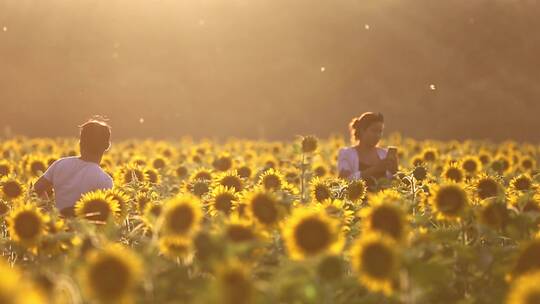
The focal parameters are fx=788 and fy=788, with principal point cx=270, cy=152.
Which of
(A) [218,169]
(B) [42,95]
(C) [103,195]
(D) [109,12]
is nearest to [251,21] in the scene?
(D) [109,12]

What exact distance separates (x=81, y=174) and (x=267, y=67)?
39.7 meters

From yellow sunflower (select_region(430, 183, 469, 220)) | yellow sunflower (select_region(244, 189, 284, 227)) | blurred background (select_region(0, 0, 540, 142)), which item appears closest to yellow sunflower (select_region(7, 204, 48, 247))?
yellow sunflower (select_region(244, 189, 284, 227))

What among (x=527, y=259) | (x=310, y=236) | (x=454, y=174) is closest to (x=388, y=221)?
(x=310, y=236)

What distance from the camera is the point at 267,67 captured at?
152ft

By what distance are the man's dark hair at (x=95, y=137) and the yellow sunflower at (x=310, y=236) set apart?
3.73 metres

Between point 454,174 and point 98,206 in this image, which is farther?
point 454,174

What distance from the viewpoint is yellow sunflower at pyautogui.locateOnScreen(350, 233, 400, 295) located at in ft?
10.5

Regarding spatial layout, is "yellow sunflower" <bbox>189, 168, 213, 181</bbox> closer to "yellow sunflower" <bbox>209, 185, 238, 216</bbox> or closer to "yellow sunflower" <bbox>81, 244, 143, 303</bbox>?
"yellow sunflower" <bbox>209, 185, 238, 216</bbox>

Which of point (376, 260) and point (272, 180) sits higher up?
point (272, 180)

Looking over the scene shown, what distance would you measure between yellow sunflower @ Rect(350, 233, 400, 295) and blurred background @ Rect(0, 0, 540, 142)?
1389 inches

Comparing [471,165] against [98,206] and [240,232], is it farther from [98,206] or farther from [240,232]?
[240,232]

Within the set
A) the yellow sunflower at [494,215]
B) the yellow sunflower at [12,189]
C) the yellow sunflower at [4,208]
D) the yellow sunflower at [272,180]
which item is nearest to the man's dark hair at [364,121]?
the yellow sunflower at [272,180]

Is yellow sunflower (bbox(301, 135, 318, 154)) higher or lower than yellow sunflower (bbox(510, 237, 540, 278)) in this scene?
higher

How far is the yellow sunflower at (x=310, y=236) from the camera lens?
11.7ft
